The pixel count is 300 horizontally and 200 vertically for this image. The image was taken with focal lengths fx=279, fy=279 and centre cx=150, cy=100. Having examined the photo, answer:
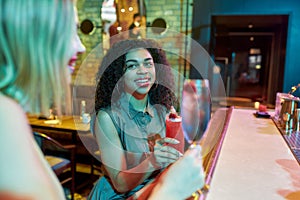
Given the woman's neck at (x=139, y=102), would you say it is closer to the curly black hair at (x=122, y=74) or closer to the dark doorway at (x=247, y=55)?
the curly black hair at (x=122, y=74)

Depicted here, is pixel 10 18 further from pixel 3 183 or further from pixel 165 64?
pixel 165 64

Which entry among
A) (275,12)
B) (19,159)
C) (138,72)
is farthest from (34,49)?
(275,12)

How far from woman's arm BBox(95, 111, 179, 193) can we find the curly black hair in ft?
0.27

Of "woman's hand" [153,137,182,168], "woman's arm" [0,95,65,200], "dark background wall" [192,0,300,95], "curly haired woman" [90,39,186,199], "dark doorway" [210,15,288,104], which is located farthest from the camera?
"dark doorway" [210,15,288,104]

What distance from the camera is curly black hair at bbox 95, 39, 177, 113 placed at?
896 mm

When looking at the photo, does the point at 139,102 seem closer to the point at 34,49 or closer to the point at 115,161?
the point at 115,161

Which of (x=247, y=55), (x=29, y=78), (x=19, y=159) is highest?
(x=247, y=55)

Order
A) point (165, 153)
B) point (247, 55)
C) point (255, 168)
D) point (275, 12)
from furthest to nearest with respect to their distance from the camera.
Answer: point (247, 55) → point (275, 12) → point (255, 168) → point (165, 153)

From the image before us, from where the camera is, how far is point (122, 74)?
0.88m

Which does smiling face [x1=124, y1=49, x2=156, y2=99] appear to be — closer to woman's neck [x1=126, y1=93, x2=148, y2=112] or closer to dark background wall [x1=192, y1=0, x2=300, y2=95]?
woman's neck [x1=126, y1=93, x2=148, y2=112]

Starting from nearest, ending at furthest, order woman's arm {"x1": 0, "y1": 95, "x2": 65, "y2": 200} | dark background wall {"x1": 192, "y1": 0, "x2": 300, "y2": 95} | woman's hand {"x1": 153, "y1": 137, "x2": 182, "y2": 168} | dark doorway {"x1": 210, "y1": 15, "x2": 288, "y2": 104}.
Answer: woman's arm {"x1": 0, "y1": 95, "x2": 65, "y2": 200} < woman's hand {"x1": 153, "y1": 137, "x2": 182, "y2": 168} < dark background wall {"x1": 192, "y1": 0, "x2": 300, "y2": 95} < dark doorway {"x1": 210, "y1": 15, "x2": 288, "y2": 104}

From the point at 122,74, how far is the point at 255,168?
66cm

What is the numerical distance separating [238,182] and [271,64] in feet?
15.3

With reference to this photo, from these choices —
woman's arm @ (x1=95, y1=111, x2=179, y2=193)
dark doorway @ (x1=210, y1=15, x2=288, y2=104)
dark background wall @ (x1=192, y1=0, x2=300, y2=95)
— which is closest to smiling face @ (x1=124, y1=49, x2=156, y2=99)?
woman's arm @ (x1=95, y1=111, x2=179, y2=193)
